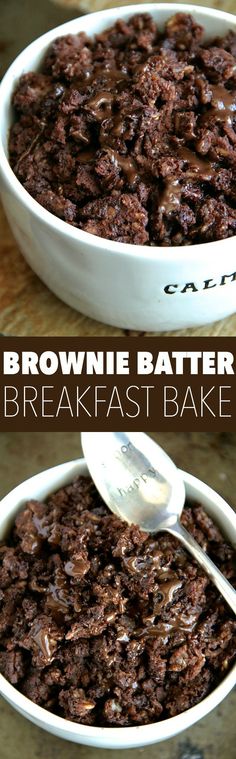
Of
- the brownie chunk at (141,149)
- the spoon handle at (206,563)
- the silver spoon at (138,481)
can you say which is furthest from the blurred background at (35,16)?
the spoon handle at (206,563)

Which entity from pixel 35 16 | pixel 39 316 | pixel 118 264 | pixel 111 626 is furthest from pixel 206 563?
pixel 35 16

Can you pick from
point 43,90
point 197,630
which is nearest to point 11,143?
point 43,90

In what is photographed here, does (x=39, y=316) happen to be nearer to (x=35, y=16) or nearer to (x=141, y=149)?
(x=141, y=149)

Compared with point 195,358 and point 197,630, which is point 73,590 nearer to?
point 197,630

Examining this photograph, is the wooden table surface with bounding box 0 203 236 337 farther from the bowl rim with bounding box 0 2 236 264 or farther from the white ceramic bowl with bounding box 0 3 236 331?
the bowl rim with bounding box 0 2 236 264

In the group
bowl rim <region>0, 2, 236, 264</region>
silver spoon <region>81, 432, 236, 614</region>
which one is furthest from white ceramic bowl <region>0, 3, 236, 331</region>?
silver spoon <region>81, 432, 236, 614</region>
